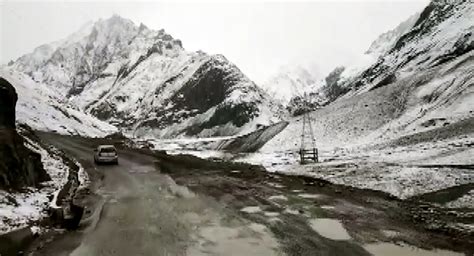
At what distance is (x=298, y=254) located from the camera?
978 centimetres

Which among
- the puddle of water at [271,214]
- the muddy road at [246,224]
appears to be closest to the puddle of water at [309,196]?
the muddy road at [246,224]

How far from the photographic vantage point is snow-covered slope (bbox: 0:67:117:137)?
94812 mm

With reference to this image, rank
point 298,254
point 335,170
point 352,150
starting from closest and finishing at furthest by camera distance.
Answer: point 298,254 → point 335,170 → point 352,150

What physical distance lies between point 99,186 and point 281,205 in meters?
9.90

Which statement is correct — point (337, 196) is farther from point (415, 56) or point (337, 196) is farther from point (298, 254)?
point (415, 56)

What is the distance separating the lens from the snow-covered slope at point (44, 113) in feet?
311

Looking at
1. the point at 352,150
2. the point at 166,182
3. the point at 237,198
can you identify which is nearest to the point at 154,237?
the point at 237,198

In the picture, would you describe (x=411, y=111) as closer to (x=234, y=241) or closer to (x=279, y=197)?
(x=279, y=197)

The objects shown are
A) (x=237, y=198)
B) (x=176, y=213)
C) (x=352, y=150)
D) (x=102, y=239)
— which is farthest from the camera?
(x=352, y=150)

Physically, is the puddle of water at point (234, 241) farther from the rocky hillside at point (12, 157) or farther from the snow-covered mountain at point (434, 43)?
the snow-covered mountain at point (434, 43)

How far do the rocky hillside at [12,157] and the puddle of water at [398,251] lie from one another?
11147 mm

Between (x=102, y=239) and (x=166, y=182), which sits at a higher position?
(x=166, y=182)

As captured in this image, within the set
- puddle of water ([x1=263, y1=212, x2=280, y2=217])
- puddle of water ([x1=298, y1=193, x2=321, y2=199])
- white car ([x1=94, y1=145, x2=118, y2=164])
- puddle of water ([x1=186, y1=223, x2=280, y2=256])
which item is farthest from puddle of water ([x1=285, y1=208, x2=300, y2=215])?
white car ([x1=94, y1=145, x2=118, y2=164])

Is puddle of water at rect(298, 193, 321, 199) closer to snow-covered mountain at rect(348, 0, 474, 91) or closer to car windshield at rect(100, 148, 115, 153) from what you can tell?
car windshield at rect(100, 148, 115, 153)
